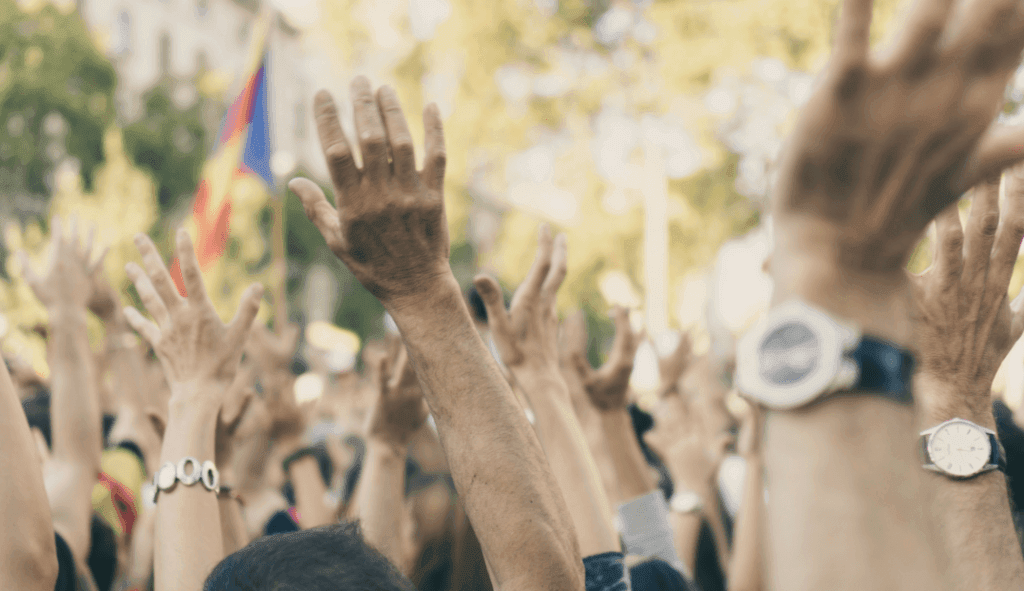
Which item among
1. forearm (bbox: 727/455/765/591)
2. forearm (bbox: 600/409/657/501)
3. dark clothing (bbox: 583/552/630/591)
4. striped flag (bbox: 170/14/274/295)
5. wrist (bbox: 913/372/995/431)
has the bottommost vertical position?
forearm (bbox: 727/455/765/591)

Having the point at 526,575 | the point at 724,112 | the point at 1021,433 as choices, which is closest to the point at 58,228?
the point at 526,575

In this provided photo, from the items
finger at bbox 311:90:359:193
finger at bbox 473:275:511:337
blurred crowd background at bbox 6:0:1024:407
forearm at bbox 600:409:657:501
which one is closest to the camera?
finger at bbox 311:90:359:193

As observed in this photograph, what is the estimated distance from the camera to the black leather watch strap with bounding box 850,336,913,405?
962mm

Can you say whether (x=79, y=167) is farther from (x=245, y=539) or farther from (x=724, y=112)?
(x=245, y=539)

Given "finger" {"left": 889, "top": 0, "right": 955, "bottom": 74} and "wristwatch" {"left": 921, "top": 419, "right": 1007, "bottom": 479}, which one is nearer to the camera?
"finger" {"left": 889, "top": 0, "right": 955, "bottom": 74}

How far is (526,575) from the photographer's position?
1.44 m

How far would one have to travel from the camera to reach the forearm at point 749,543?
2.88 metres

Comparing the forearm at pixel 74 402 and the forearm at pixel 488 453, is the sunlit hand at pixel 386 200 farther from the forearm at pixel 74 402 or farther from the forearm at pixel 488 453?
the forearm at pixel 74 402

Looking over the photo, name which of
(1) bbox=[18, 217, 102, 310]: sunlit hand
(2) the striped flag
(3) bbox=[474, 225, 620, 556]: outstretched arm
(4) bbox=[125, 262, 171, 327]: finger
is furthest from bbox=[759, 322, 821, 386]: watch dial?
(2) the striped flag

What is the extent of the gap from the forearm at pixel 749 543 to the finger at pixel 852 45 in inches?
85.1

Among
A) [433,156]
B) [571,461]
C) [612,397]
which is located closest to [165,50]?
[612,397]

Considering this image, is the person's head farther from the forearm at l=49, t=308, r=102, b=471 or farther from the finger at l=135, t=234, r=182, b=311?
the forearm at l=49, t=308, r=102, b=471

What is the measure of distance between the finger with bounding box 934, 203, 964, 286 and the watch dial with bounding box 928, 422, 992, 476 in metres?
0.30

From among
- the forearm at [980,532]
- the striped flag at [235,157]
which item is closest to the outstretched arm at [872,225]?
the forearm at [980,532]
